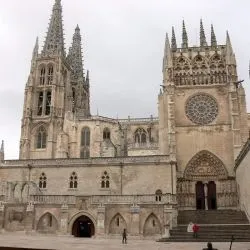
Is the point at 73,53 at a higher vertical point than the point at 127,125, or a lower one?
higher

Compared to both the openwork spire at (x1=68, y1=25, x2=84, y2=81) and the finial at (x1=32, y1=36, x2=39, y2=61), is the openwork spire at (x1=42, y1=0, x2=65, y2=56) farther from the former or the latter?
the openwork spire at (x1=68, y1=25, x2=84, y2=81)

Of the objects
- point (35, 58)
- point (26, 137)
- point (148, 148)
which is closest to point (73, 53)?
point (35, 58)

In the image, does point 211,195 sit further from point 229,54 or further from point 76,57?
point 76,57

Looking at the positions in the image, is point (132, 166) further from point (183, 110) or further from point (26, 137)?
point (26, 137)

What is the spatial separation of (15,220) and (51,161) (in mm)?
7680

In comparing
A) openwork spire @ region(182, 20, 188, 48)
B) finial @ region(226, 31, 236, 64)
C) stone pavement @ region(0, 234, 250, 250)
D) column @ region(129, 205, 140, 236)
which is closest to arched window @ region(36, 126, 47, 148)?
openwork spire @ region(182, 20, 188, 48)

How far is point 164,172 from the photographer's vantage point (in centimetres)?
3572

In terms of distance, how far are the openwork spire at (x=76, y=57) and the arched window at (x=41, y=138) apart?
18.2 meters

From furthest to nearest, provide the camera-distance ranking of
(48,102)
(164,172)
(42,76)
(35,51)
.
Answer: (35,51)
(42,76)
(48,102)
(164,172)

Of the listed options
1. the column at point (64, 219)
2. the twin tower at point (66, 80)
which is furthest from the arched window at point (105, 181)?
the twin tower at point (66, 80)

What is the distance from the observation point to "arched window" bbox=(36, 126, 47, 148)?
187 ft

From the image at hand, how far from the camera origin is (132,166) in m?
36.2

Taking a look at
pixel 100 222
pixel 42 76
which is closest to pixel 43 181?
pixel 100 222

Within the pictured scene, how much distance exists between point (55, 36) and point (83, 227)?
42.1m
